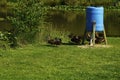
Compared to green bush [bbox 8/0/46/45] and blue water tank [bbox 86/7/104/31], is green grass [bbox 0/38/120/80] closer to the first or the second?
blue water tank [bbox 86/7/104/31]

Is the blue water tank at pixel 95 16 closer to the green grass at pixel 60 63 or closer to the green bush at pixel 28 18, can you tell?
the green grass at pixel 60 63

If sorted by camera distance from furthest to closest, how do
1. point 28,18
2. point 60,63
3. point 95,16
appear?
point 28,18 → point 95,16 → point 60,63

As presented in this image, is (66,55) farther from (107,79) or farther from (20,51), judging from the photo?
(107,79)

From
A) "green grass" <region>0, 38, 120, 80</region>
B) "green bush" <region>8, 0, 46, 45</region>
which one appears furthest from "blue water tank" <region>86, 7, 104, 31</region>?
"green bush" <region>8, 0, 46, 45</region>

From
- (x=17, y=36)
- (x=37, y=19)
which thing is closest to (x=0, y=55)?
(x=17, y=36)

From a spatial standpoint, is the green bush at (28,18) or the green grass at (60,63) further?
the green bush at (28,18)

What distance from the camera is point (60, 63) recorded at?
467 inches

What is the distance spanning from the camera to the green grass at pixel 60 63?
10000 mm

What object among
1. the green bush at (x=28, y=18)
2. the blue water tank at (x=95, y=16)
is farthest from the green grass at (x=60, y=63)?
the green bush at (x=28, y=18)

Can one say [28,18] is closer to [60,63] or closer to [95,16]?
[95,16]

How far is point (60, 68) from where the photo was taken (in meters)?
11.1

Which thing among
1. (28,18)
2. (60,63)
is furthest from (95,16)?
(60,63)

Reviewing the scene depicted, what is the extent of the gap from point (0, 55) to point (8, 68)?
2.27 meters

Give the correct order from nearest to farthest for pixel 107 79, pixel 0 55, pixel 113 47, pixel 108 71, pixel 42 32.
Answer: pixel 107 79 < pixel 108 71 < pixel 0 55 < pixel 113 47 < pixel 42 32
